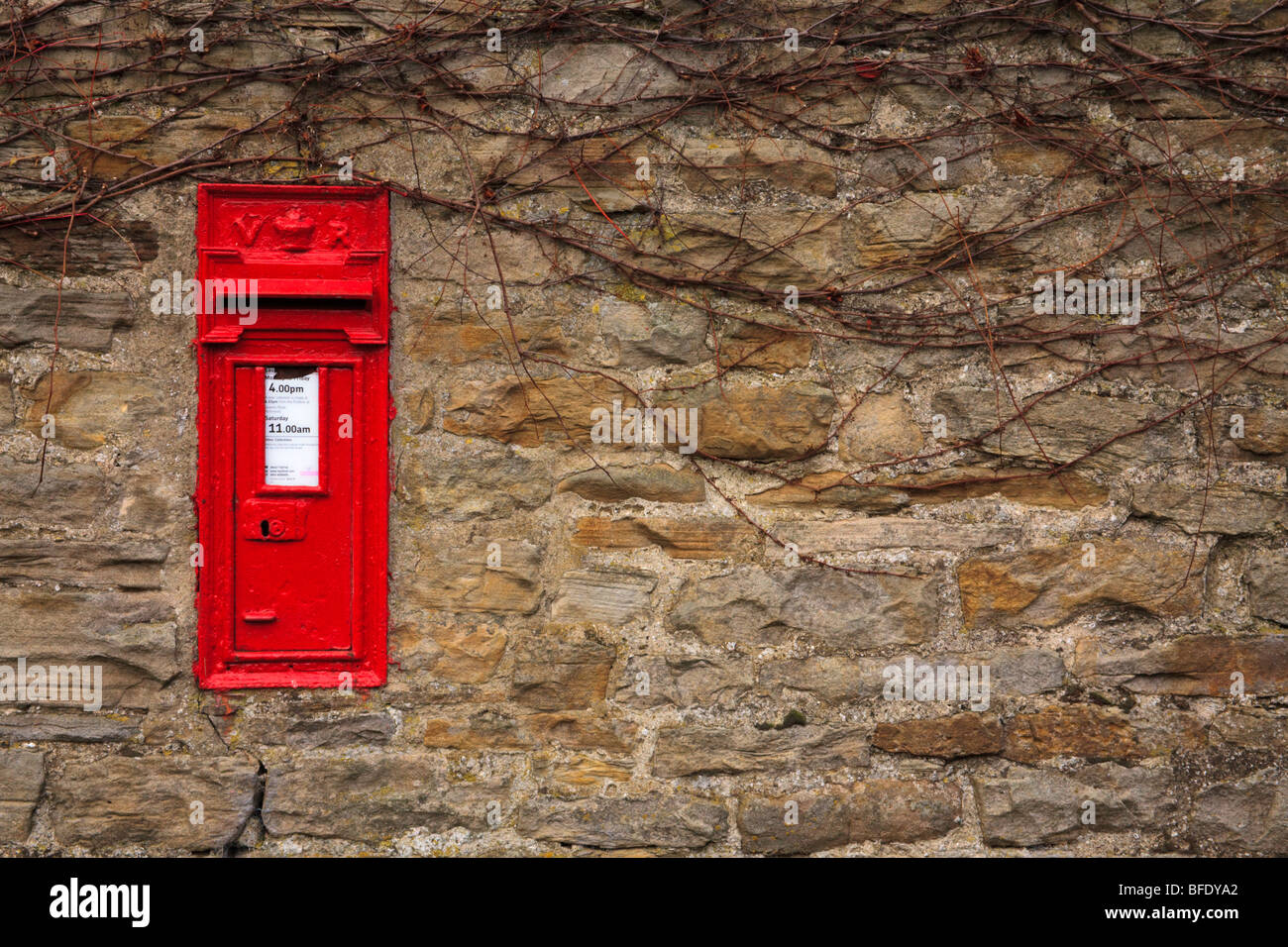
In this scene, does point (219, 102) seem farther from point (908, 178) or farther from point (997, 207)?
point (997, 207)

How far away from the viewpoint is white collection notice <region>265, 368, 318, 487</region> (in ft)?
9.09

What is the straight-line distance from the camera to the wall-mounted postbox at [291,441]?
275cm

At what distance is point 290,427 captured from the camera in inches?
109

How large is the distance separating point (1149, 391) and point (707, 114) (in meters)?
1.59

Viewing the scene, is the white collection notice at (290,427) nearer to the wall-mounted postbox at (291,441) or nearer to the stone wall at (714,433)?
the wall-mounted postbox at (291,441)

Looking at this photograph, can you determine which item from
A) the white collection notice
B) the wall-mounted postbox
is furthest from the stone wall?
the white collection notice

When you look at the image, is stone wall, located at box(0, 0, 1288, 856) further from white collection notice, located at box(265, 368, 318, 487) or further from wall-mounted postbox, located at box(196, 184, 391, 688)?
white collection notice, located at box(265, 368, 318, 487)

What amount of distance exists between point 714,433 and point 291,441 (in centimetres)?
125

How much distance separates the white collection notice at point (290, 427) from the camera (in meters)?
2.77

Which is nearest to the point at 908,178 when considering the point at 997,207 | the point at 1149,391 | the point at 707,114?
the point at 997,207

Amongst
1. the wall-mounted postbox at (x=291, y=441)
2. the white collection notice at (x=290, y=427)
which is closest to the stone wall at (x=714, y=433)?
the wall-mounted postbox at (x=291, y=441)

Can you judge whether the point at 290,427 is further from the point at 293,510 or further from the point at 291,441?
the point at 293,510

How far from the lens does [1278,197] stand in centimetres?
286

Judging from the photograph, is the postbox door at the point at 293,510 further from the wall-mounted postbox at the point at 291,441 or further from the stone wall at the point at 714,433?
the stone wall at the point at 714,433
